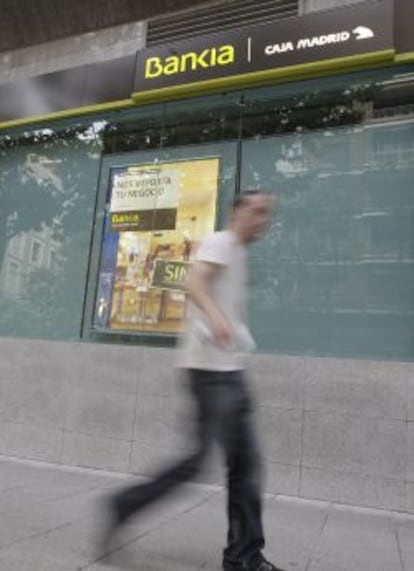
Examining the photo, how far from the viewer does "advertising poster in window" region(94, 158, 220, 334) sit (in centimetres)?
721

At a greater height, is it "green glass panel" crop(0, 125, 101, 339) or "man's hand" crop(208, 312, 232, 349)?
"green glass panel" crop(0, 125, 101, 339)

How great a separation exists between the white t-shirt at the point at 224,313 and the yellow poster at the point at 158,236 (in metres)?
3.72

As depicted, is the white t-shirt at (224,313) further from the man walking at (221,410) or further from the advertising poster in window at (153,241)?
the advertising poster in window at (153,241)

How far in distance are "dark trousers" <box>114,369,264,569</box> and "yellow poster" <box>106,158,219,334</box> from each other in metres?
3.85

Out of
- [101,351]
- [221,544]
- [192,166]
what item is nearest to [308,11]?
[192,166]

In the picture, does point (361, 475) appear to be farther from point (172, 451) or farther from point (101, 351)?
point (101, 351)

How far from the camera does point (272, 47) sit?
7.01 metres

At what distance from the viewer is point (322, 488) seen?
5.71 m

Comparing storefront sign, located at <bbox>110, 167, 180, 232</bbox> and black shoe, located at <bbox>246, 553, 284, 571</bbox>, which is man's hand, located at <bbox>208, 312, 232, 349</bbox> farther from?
storefront sign, located at <bbox>110, 167, 180, 232</bbox>

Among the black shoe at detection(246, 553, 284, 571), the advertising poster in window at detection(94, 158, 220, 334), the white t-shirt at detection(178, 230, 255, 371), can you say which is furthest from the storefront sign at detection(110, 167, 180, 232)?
the black shoe at detection(246, 553, 284, 571)

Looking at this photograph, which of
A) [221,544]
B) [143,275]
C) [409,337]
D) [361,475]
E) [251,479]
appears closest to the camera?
[251,479]

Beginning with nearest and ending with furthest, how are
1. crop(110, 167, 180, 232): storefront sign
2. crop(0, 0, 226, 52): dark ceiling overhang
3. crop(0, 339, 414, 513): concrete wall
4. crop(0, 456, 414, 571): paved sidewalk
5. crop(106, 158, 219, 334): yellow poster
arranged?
crop(0, 456, 414, 571): paved sidewalk → crop(0, 339, 414, 513): concrete wall → crop(106, 158, 219, 334): yellow poster → crop(110, 167, 180, 232): storefront sign → crop(0, 0, 226, 52): dark ceiling overhang

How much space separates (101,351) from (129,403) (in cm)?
66

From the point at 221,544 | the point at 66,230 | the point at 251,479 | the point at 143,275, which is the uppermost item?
the point at 66,230
